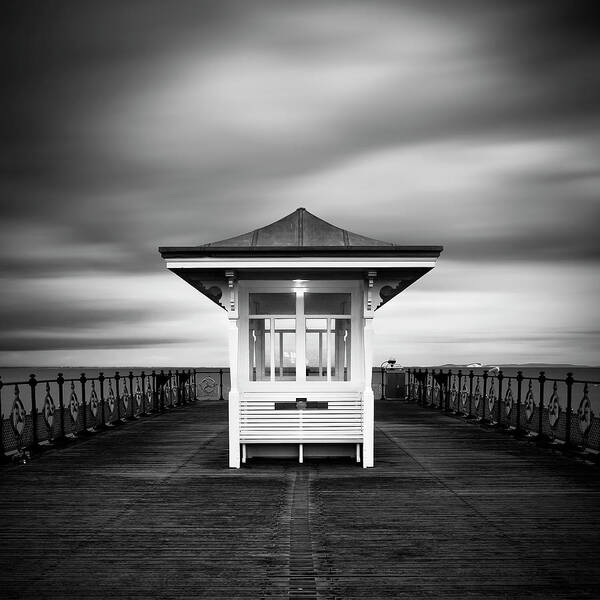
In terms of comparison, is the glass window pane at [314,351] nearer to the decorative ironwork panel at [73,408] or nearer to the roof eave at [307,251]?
the roof eave at [307,251]

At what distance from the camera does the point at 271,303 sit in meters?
12.1

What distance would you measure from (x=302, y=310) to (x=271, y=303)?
1.89 metres

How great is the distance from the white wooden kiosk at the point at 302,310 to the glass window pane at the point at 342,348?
29 centimetres

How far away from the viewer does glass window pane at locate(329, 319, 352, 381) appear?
36.6 ft

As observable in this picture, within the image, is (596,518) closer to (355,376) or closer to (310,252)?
(355,376)

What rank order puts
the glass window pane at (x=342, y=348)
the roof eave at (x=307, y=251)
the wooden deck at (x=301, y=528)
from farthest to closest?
the glass window pane at (x=342, y=348) < the roof eave at (x=307, y=251) < the wooden deck at (x=301, y=528)

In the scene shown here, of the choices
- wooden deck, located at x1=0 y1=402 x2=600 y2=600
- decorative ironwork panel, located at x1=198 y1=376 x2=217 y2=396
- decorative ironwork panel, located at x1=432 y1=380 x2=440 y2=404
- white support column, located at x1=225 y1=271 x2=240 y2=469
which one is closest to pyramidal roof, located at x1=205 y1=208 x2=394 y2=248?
white support column, located at x1=225 y1=271 x2=240 y2=469

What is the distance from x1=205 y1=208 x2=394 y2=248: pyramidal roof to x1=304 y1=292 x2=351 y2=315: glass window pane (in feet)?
3.16

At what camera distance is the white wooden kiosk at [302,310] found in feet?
31.6

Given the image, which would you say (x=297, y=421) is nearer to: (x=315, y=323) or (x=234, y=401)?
(x=234, y=401)

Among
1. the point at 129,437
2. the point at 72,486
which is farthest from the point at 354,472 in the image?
the point at 129,437

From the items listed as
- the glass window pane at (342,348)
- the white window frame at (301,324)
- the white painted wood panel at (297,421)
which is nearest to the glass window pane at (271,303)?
the white window frame at (301,324)

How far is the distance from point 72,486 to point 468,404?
1369 cm

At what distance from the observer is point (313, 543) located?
19.0 feet
